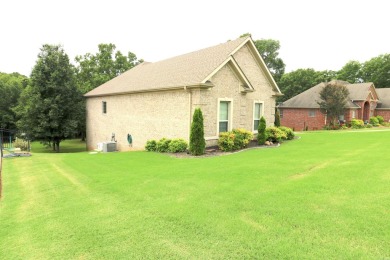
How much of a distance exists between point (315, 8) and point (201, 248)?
17525 millimetres

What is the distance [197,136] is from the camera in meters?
12.7

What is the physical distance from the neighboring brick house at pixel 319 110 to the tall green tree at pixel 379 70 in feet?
63.8

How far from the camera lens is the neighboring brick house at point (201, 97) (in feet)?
46.6

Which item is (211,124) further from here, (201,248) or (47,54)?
(47,54)

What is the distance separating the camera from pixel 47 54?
22.5 metres

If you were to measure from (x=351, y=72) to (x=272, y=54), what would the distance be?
20.6m

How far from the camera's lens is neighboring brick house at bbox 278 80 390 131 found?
3228 centimetres

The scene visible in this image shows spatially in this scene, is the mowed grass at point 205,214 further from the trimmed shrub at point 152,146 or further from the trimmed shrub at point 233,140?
the trimmed shrub at point 152,146

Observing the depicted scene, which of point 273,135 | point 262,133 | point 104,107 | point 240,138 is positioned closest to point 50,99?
point 104,107

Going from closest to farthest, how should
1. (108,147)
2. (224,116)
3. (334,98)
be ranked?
1. (224,116)
2. (108,147)
3. (334,98)

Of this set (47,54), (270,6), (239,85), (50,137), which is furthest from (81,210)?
(47,54)

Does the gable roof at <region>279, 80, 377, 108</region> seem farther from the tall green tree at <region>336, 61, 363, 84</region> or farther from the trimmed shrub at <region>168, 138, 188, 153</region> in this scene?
the tall green tree at <region>336, 61, 363, 84</region>

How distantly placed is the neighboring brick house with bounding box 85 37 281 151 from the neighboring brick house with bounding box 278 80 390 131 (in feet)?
53.5

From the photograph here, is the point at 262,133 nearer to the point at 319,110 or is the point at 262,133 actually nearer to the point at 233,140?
the point at 233,140
